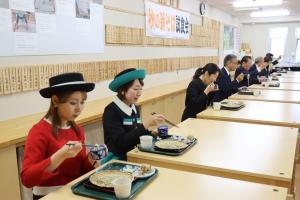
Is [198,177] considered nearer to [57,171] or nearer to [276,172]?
[276,172]

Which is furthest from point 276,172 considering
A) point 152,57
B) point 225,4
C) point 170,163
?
point 225,4

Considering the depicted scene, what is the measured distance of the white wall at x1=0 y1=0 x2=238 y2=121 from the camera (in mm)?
2574

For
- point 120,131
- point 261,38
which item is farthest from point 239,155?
point 261,38

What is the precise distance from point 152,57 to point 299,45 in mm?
8612

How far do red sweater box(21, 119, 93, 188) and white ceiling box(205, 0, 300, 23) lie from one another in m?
6.31

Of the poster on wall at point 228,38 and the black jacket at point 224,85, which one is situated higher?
the poster on wall at point 228,38

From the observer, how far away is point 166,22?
5242 mm

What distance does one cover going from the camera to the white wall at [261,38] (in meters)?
11.1

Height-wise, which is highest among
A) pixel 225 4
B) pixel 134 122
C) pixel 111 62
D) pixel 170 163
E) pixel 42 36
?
pixel 225 4

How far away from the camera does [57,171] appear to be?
1.50 m

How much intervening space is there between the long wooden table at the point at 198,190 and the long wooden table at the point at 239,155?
147 millimetres

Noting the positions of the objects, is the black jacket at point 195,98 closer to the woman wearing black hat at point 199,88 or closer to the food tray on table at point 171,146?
the woman wearing black hat at point 199,88

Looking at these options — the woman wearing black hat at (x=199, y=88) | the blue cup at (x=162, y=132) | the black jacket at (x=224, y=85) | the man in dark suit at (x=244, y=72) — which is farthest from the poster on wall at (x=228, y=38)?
the blue cup at (x=162, y=132)

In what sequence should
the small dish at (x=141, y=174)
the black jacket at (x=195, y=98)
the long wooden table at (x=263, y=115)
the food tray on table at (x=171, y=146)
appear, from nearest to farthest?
the small dish at (x=141, y=174) → the food tray on table at (x=171, y=146) → the long wooden table at (x=263, y=115) → the black jacket at (x=195, y=98)
